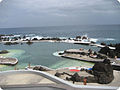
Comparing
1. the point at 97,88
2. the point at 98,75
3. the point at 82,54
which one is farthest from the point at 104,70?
the point at 82,54

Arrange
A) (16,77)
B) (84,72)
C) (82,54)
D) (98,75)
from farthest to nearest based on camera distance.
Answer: (82,54) < (84,72) < (98,75) < (16,77)

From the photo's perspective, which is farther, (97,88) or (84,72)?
(84,72)

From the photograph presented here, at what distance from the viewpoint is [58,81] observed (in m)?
5.20

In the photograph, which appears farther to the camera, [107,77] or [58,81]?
[107,77]

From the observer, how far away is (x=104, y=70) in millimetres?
7418

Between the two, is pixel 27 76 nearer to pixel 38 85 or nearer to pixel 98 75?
pixel 38 85

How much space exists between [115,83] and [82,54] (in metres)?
9.35

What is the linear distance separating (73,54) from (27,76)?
1089 cm

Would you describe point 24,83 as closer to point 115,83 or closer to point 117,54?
point 115,83

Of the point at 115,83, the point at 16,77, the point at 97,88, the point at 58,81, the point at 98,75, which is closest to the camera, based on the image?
the point at 97,88

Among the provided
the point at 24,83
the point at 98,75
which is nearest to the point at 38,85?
the point at 24,83

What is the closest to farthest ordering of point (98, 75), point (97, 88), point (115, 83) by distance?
point (97, 88) → point (115, 83) → point (98, 75)

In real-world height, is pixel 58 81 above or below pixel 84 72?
above

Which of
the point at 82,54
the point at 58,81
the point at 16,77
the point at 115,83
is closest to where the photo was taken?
the point at 58,81
